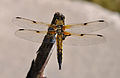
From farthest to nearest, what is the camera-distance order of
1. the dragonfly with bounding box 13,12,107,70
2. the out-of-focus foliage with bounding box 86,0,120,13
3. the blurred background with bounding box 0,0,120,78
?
1. the out-of-focus foliage with bounding box 86,0,120,13
2. the blurred background with bounding box 0,0,120,78
3. the dragonfly with bounding box 13,12,107,70

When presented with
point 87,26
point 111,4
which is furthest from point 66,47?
point 87,26

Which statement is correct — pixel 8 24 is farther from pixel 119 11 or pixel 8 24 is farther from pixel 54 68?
pixel 119 11

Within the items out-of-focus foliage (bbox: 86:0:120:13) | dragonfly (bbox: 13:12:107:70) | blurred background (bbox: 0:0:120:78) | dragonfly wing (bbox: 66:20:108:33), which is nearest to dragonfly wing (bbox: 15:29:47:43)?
dragonfly (bbox: 13:12:107:70)

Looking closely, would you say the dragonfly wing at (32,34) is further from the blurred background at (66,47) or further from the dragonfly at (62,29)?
the blurred background at (66,47)

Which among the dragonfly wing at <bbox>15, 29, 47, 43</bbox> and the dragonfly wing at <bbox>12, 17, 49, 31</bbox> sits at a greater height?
the dragonfly wing at <bbox>12, 17, 49, 31</bbox>

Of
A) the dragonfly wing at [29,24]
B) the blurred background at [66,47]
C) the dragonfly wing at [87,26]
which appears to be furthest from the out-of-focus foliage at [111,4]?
the dragonfly wing at [29,24]

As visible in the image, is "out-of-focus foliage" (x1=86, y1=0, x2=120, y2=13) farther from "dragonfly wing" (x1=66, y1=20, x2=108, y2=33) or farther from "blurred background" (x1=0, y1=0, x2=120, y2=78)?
"dragonfly wing" (x1=66, y1=20, x2=108, y2=33)

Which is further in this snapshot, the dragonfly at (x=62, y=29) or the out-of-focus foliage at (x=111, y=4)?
the out-of-focus foliage at (x=111, y=4)

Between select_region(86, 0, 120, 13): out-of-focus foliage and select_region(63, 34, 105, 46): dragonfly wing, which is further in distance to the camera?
select_region(86, 0, 120, 13): out-of-focus foliage
